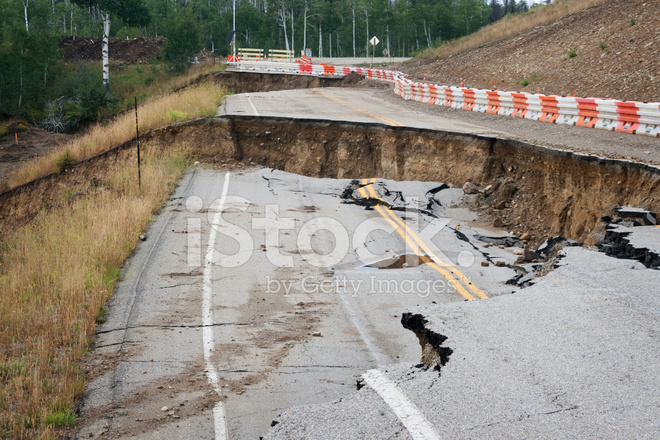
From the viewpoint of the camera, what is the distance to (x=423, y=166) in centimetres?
1823

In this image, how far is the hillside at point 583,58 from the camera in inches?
926

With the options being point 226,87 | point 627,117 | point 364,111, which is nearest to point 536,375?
point 627,117

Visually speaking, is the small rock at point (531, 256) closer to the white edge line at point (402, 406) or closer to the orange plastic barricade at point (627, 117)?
the white edge line at point (402, 406)

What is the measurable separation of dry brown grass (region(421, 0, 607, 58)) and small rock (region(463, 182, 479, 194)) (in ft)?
86.4

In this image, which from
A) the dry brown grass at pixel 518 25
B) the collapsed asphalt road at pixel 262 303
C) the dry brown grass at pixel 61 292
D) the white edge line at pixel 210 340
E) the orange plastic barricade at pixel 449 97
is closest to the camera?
the white edge line at pixel 210 340

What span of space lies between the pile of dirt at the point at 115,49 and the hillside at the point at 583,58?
32789 mm

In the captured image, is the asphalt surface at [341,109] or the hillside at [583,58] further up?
the hillside at [583,58]

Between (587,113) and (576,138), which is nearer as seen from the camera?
(576,138)

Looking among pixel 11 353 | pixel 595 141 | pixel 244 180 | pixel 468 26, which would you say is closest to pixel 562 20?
pixel 595 141

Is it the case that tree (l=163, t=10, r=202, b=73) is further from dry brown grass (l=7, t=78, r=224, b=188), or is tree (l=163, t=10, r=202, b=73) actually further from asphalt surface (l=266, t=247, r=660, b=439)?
asphalt surface (l=266, t=247, r=660, b=439)

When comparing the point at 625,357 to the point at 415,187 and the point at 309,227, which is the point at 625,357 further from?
the point at 415,187

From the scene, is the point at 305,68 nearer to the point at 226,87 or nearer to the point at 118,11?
the point at 226,87

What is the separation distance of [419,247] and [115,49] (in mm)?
61684

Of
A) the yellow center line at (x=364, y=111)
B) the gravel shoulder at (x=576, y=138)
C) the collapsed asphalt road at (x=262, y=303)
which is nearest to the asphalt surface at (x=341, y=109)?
the yellow center line at (x=364, y=111)
